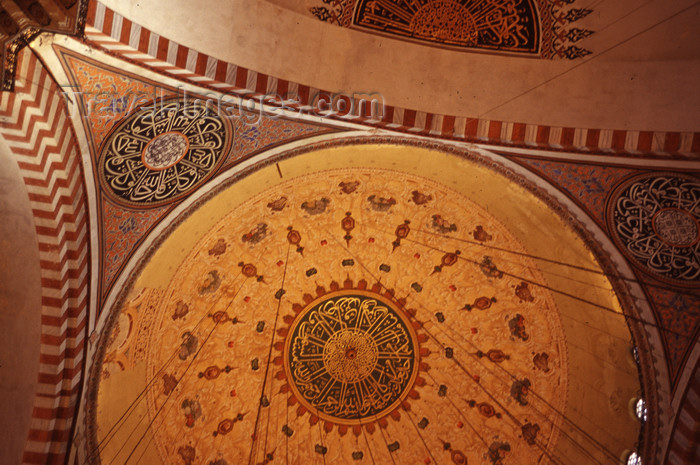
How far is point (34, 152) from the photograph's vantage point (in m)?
6.05

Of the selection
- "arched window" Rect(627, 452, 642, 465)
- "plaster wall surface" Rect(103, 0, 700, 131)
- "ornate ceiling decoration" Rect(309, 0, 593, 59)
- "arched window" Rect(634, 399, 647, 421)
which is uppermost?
"ornate ceiling decoration" Rect(309, 0, 593, 59)

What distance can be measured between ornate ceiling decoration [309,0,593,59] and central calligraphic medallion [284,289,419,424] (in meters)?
4.63

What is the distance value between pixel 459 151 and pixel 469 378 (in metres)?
4.36

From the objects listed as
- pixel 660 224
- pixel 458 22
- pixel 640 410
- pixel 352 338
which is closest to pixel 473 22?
pixel 458 22

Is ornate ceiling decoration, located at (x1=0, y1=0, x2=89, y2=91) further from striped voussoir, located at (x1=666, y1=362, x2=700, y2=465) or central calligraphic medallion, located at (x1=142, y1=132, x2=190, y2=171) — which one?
striped voussoir, located at (x1=666, y1=362, x2=700, y2=465)

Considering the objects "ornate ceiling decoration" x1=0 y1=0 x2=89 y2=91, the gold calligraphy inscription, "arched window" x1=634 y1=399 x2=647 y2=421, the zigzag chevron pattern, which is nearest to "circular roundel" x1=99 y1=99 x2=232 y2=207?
the zigzag chevron pattern

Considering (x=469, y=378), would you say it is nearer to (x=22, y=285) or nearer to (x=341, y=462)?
(x=341, y=462)

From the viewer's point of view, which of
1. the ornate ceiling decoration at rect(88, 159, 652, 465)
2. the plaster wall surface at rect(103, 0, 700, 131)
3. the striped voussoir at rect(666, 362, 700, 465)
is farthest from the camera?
the ornate ceiling decoration at rect(88, 159, 652, 465)

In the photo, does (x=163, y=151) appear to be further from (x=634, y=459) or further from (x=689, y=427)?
(x=634, y=459)

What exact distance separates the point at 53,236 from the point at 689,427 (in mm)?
7354

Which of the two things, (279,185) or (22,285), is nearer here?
(22,285)

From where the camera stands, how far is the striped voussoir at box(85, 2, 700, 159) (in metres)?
5.88

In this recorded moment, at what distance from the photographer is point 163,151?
21.9ft

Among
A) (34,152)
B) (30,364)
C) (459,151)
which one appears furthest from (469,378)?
(34,152)
